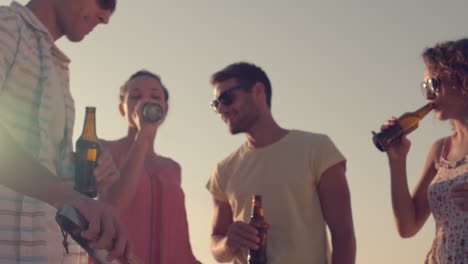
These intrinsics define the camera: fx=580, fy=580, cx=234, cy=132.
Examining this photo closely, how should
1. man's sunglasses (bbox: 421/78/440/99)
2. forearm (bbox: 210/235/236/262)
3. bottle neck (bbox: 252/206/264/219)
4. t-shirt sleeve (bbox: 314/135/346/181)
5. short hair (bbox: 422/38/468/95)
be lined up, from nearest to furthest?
short hair (bbox: 422/38/468/95) < man's sunglasses (bbox: 421/78/440/99) < bottle neck (bbox: 252/206/264/219) < t-shirt sleeve (bbox: 314/135/346/181) < forearm (bbox: 210/235/236/262)

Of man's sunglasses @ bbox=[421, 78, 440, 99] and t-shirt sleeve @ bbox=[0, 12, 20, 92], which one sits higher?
man's sunglasses @ bbox=[421, 78, 440, 99]

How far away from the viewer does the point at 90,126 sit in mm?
3342

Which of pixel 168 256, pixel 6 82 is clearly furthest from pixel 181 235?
pixel 6 82

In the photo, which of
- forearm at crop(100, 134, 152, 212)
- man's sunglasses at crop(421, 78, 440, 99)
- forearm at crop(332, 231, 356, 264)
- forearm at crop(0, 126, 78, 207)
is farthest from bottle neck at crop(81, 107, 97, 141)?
man's sunglasses at crop(421, 78, 440, 99)

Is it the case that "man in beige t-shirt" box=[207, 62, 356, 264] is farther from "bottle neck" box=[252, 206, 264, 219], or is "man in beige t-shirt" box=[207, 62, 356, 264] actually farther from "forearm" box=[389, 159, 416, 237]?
"forearm" box=[389, 159, 416, 237]

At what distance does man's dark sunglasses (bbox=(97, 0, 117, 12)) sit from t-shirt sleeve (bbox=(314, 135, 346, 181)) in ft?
5.97

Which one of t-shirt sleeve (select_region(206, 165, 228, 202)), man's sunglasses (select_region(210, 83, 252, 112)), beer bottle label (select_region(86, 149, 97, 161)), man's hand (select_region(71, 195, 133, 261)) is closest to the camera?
man's hand (select_region(71, 195, 133, 261))

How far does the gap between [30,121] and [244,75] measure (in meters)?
2.68

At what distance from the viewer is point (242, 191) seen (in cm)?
404

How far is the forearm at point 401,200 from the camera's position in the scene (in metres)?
3.70

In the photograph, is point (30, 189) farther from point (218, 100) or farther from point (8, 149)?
point (218, 100)

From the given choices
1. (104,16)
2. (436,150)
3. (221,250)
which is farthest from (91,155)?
(436,150)

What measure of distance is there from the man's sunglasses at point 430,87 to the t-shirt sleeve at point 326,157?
2.20 feet

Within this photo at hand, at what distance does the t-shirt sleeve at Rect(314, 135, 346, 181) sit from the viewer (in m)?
3.81
